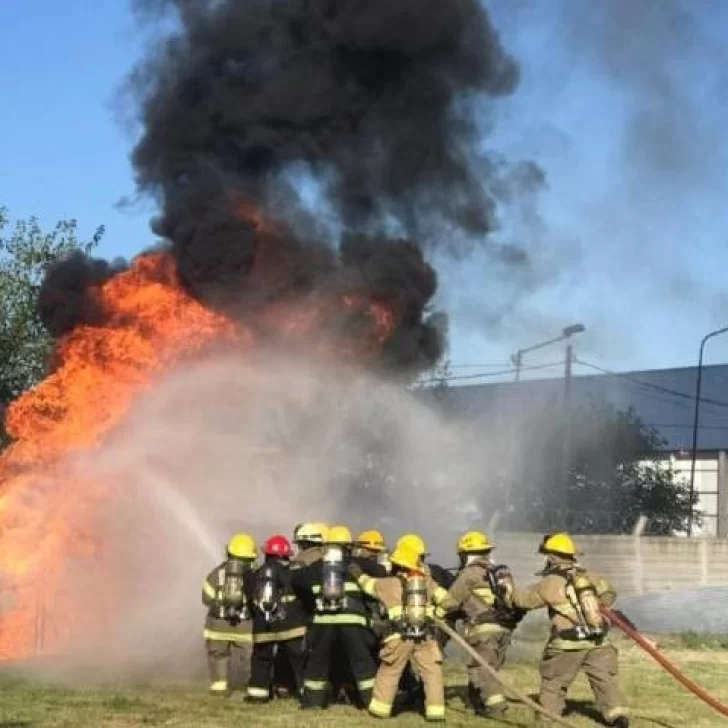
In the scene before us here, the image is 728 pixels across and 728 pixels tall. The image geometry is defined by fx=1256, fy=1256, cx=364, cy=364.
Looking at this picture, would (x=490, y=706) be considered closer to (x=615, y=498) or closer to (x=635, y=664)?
(x=635, y=664)

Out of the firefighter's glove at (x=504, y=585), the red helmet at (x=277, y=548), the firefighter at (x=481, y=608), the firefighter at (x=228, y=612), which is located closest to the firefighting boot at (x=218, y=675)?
the firefighter at (x=228, y=612)

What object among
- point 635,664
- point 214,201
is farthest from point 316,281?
point 635,664

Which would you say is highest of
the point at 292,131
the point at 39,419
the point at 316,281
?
the point at 292,131

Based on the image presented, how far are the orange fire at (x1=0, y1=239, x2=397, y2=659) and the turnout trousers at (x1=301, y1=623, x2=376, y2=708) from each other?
18.0ft

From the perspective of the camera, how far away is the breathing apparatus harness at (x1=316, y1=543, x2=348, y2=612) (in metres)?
11.3

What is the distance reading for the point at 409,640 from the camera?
11.1m

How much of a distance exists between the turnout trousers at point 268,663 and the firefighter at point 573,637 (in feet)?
7.37

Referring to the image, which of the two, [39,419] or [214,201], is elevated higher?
[214,201]

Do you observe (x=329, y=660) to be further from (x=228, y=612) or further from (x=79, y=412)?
(x=79, y=412)

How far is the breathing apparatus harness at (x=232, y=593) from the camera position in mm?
12031

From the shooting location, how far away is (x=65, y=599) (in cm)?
1606

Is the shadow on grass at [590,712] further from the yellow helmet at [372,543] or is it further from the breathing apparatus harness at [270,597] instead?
the breathing apparatus harness at [270,597]

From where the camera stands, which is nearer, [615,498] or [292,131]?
[292,131]

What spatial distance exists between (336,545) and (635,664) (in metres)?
6.30
